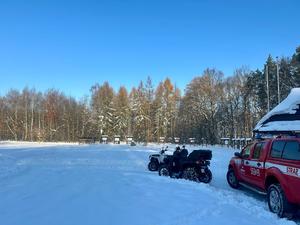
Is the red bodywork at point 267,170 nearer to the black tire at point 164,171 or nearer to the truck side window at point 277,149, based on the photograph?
the truck side window at point 277,149

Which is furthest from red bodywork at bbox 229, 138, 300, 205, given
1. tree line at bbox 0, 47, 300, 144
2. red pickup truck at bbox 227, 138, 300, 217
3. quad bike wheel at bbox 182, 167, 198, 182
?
tree line at bbox 0, 47, 300, 144

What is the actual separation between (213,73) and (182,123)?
1399 centimetres

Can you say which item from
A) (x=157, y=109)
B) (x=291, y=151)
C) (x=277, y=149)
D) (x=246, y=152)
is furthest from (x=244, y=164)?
(x=157, y=109)

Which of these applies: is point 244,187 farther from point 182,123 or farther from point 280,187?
point 182,123

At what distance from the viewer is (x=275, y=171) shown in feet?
31.9

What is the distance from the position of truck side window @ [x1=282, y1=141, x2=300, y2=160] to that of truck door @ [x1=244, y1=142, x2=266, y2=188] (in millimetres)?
1364

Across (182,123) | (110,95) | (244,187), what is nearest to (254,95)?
(182,123)

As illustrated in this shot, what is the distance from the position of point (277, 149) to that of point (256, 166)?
58.1 inches

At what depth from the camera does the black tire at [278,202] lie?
350 inches

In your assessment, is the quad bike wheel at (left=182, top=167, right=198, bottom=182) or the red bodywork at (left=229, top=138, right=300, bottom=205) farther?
the quad bike wheel at (left=182, top=167, right=198, bottom=182)

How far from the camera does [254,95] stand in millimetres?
65875

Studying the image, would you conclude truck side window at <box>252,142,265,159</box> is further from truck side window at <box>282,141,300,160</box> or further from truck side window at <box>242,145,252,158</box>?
truck side window at <box>282,141,300,160</box>

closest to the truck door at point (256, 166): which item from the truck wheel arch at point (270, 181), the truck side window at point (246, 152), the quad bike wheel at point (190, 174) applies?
the truck side window at point (246, 152)

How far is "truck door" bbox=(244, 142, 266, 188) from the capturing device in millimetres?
11024
